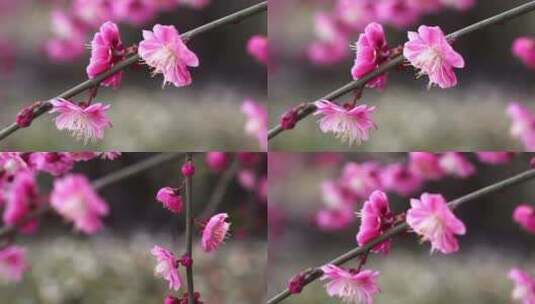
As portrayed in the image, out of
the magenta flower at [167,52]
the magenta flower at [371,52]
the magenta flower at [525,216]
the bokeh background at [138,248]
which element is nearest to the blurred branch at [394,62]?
the magenta flower at [371,52]

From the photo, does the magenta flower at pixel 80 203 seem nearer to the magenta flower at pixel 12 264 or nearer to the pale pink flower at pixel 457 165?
the magenta flower at pixel 12 264

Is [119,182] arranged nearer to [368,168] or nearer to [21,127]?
→ [21,127]

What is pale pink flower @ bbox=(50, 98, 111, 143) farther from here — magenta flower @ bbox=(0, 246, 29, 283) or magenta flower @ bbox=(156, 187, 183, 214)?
magenta flower @ bbox=(0, 246, 29, 283)

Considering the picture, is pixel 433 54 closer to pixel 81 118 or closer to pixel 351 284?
pixel 351 284

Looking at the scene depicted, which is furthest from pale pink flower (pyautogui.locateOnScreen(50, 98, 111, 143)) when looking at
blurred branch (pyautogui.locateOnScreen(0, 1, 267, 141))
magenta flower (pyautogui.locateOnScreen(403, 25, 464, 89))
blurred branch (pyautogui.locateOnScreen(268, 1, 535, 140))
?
magenta flower (pyautogui.locateOnScreen(403, 25, 464, 89))

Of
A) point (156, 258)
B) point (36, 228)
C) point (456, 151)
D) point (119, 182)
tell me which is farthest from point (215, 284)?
point (456, 151)

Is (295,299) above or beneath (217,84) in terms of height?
beneath

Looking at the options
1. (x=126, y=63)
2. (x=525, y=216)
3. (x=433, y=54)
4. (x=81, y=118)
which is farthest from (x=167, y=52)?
(x=525, y=216)

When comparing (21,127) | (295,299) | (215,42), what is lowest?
(295,299)
